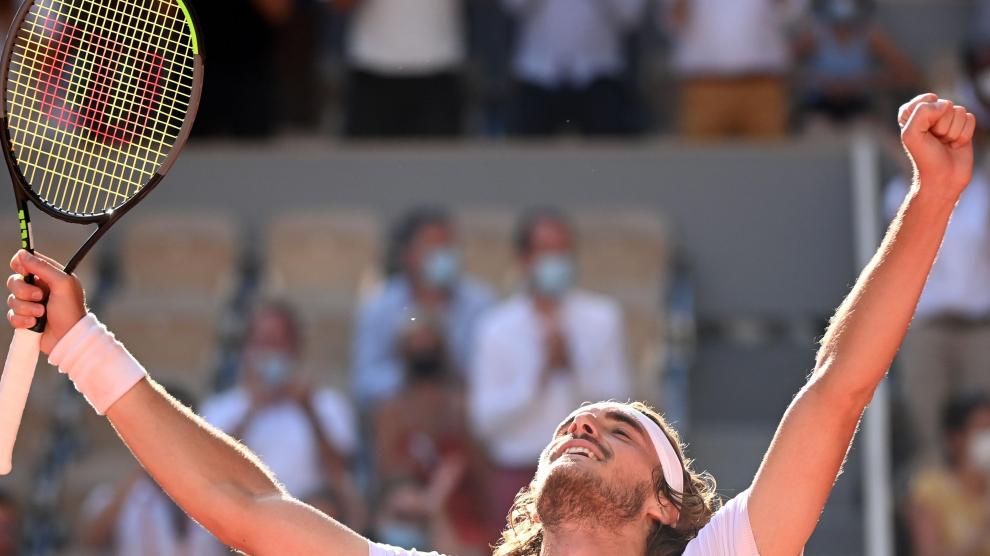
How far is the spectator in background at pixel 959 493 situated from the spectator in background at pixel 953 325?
1.14ft

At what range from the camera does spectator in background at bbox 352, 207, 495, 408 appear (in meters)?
7.41

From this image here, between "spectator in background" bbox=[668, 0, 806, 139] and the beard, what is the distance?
5575 millimetres

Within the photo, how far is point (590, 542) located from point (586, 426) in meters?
0.26

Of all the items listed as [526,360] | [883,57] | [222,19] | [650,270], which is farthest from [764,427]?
[222,19]

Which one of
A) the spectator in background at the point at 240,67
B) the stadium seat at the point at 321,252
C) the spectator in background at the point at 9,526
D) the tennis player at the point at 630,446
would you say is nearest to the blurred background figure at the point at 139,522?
the spectator in background at the point at 9,526

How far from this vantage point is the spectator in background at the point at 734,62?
8727mm

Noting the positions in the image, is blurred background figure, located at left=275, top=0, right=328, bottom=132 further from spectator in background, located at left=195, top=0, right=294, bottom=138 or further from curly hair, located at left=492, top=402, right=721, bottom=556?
curly hair, located at left=492, top=402, right=721, bottom=556

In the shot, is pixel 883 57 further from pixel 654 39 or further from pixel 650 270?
pixel 650 270

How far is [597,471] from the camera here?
3510 mm

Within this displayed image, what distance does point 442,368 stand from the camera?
→ 7293 millimetres

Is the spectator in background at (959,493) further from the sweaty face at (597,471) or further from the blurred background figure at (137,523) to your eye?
the sweaty face at (597,471)

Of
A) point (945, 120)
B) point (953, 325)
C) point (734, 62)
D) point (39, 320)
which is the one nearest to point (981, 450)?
point (953, 325)

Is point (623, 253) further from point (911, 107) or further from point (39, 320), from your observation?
point (39, 320)

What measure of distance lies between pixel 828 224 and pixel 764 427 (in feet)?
4.12
